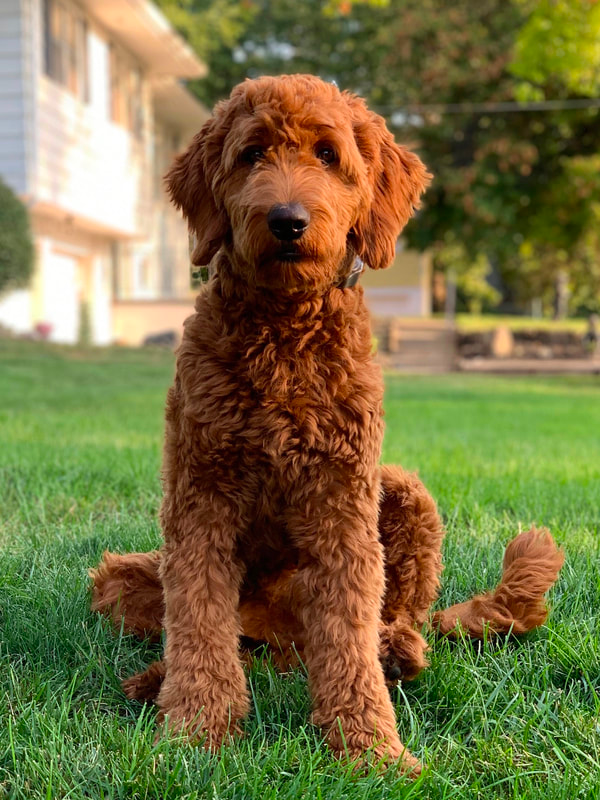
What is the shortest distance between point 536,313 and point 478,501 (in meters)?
54.1

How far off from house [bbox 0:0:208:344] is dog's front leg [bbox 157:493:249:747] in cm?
1103

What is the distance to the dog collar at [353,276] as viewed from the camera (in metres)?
2.46

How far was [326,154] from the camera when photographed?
2.37 m

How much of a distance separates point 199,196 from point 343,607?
4.10ft

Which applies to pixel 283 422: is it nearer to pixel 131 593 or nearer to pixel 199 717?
pixel 199 717

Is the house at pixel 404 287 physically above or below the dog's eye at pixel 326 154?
above

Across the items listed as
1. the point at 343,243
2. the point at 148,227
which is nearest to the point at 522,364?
the point at 148,227

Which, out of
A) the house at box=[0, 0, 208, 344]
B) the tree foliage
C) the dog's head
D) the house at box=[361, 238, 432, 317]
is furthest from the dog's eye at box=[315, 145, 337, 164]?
the house at box=[361, 238, 432, 317]

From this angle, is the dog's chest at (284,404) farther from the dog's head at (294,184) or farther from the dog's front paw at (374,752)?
the dog's front paw at (374,752)

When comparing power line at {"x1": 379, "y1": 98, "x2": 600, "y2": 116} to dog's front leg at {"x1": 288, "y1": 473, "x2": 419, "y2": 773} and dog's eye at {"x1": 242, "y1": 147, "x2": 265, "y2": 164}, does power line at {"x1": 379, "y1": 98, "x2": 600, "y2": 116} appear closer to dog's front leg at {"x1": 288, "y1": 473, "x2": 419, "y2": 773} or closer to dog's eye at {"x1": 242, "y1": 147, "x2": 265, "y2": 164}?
dog's eye at {"x1": 242, "y1": 147, "x2": 265, "y2": 164}

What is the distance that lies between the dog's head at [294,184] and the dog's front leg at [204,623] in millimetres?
680

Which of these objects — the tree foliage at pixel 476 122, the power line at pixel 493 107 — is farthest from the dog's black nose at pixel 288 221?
the power line at pixel 493 107

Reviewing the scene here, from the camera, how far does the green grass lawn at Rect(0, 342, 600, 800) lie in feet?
6.33

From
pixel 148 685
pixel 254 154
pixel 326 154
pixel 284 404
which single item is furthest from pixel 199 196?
pixel 148 685
